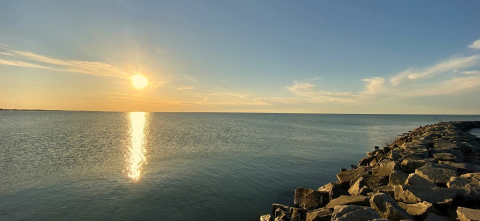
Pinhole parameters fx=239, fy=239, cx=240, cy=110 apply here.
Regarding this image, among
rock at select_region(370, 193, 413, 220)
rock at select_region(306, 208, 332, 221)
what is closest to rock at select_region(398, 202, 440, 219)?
rock at select_region(370, 193, 413, 220)

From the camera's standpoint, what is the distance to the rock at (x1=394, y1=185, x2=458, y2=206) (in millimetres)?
8734

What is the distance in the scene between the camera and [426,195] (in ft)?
29.7

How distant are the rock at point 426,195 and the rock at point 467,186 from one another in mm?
319

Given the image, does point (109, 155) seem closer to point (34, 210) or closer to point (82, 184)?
point (82, 184)

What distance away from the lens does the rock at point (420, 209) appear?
8.09 meters

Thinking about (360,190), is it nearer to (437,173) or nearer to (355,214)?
(437,173)

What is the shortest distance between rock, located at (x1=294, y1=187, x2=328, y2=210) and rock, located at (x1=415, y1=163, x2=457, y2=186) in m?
4.61

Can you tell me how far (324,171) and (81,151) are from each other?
1104 inches

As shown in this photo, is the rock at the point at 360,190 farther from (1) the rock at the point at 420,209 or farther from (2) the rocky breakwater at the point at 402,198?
(1) the rock at the point at 420,209

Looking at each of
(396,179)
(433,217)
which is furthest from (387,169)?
(433,217)

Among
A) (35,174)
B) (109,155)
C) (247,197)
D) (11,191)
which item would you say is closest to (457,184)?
(247,197)

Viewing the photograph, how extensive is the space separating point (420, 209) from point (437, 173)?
403 centimetres

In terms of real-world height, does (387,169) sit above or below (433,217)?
above

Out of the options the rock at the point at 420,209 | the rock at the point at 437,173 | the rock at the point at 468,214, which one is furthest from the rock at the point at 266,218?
the rock at the point at 437,173
